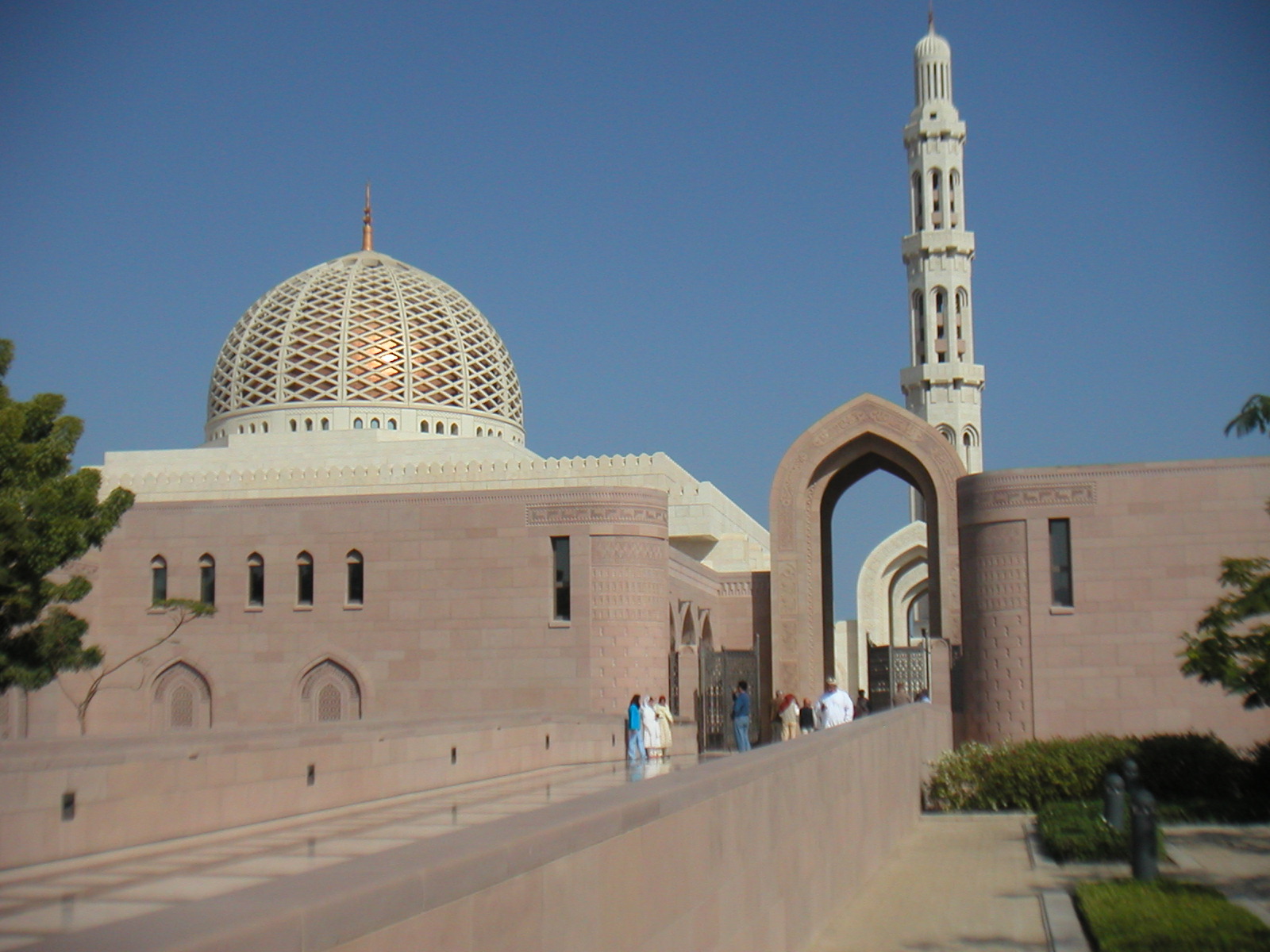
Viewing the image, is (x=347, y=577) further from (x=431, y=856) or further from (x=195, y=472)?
(x=431, y=856)

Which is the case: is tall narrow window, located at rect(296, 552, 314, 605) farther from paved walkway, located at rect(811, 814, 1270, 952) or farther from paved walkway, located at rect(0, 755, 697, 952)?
paved walkway, located at rect(811, 814, 1270, 952)

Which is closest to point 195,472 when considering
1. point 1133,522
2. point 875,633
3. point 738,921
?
point 875,633

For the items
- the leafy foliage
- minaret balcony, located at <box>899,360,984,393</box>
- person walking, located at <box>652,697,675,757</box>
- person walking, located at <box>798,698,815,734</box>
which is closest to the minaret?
minaret balcony, located at <box>899,360,984,393</box>

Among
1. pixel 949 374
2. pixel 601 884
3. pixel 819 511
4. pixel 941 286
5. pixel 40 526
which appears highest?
pixel 941 286

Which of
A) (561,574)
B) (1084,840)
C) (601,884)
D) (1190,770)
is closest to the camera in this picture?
(601,884)

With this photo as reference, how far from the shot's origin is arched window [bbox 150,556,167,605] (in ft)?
66.8

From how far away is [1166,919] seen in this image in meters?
7.37

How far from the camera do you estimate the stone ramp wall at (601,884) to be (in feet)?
8.24

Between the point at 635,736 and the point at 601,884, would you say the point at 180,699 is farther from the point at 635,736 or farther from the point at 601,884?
the point at 601,884

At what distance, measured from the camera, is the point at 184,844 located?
27.9ft

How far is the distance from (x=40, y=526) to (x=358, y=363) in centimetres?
2239

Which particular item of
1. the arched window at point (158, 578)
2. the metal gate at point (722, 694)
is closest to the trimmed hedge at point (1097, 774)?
the metal gate at point (722, 694)

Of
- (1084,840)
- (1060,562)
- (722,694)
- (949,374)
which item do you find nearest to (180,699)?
(722,694)

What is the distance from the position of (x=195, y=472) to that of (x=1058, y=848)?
25065 millimetres
